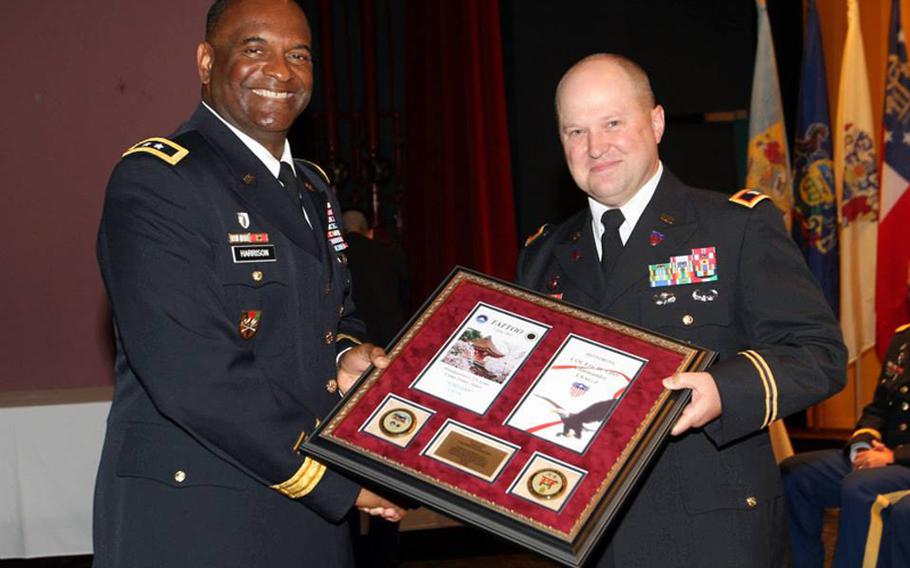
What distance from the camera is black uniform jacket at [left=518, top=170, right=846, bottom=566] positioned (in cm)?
186

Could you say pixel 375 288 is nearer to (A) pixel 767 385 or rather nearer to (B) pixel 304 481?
(B) pixel 304 481

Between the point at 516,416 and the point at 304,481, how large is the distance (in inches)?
16.6

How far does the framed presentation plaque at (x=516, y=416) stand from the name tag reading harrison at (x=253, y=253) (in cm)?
29

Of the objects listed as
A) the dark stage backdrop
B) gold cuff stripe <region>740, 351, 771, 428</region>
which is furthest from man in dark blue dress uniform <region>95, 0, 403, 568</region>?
the dark stage backdrop

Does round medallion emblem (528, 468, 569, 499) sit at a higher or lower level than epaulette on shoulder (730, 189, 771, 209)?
lower

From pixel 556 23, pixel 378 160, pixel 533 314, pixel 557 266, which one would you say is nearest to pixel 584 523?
pixel 533 314

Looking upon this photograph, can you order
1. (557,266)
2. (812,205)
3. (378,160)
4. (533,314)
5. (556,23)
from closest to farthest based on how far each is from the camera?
1. (533,314)
2. (557,266)
3. (812,205)
4. (556,23)
5. (378,160)

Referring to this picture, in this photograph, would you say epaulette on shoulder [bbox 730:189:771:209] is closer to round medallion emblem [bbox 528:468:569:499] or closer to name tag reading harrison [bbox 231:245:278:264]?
round medallion emblem [bbox 528:468:569:499]

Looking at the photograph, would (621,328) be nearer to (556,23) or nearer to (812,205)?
(812,205)

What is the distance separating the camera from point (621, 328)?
188 cm

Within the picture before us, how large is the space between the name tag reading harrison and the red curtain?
464 cm

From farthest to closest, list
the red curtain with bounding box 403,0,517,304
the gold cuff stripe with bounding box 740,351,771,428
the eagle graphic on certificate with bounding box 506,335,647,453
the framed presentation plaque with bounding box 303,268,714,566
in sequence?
1. the red curtain with bounding box 403,0,517,304
2. the gold cuff stripe with bounding box 740,351,771,428
3. the eagle graphic on certificate with bounding box 506,335,647,453
4. the framed presentation plaque with bounding box 303,268,714,566

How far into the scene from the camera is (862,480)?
349 centimetres

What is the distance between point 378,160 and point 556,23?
6.70 ft
